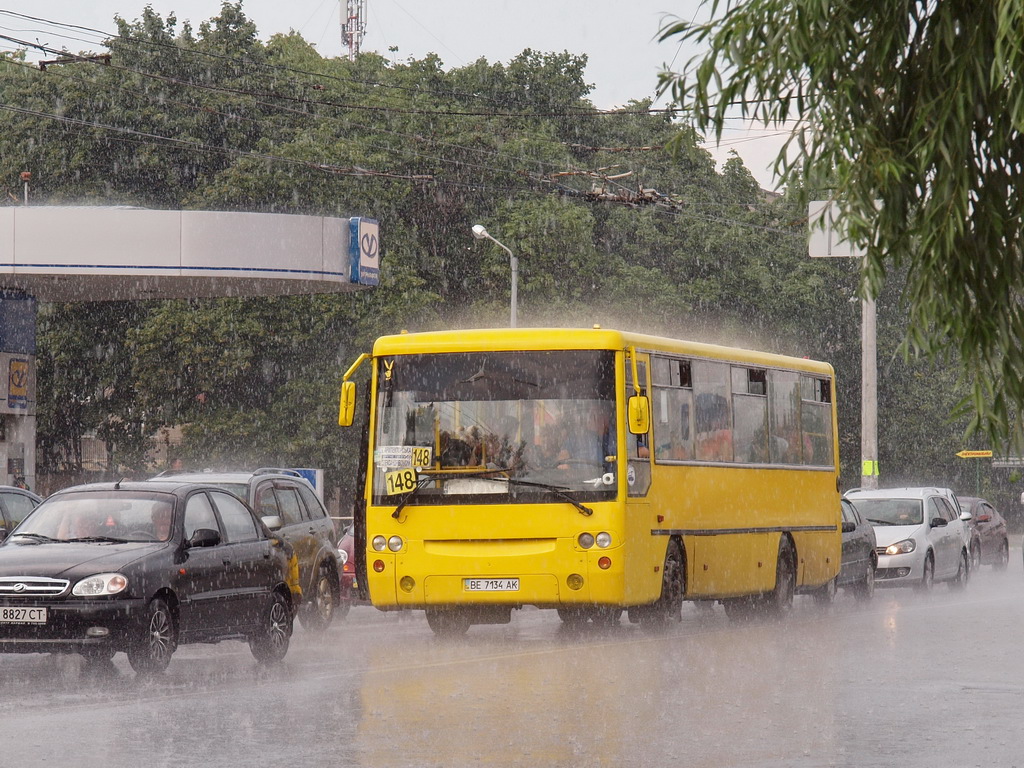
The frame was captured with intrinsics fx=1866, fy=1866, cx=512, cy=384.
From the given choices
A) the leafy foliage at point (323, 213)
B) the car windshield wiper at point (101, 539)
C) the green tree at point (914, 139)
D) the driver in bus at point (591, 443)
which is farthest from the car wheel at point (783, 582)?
the leafy foliage at point (323, 213)

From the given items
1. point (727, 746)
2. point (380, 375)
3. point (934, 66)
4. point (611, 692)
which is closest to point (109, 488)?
point (380, 375)

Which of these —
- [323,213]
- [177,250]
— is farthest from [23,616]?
[323,213]

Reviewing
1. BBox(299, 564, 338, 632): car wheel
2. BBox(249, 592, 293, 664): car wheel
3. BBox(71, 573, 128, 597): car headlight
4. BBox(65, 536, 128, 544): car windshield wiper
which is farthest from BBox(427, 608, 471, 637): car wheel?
BBox(71, 573, 128, 597): car headlight

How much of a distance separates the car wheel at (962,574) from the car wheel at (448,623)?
43.0 ft

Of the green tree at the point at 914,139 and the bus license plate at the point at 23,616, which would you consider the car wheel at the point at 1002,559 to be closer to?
the bus license plate at the point at 23,616

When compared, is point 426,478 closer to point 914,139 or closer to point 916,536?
point 914,139

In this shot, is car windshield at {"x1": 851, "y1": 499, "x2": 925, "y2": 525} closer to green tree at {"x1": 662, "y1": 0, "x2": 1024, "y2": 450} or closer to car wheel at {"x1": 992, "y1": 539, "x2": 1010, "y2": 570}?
car wheel at {"x1": 992, "y1": 539, "x2": 1010, "y2": 570}

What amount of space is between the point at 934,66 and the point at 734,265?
2020 inches

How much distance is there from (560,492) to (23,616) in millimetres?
5624

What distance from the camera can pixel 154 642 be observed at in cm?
1406

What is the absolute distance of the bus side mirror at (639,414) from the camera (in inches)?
687

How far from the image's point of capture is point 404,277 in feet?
159

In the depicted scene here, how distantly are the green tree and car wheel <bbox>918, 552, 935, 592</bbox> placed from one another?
22.0m

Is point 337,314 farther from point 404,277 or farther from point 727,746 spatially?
point 727,746
